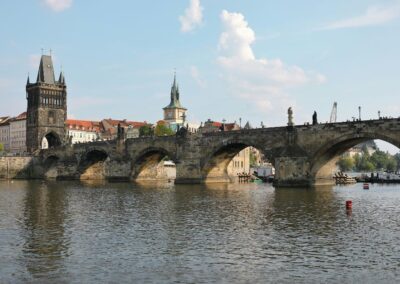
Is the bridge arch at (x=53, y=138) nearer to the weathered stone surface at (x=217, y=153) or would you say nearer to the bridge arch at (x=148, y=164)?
the weathered stone surface at (x=217, y=153)

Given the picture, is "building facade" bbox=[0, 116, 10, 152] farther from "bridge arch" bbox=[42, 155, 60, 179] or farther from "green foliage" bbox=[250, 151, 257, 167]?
"green foliage" bbox=[250, 151, 257, 167]

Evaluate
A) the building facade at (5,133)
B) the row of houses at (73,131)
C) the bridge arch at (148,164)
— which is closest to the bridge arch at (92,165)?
the bridge arch at (148,164)

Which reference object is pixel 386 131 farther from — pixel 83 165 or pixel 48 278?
pixel 83 165

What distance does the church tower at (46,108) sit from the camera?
14075 centimetres

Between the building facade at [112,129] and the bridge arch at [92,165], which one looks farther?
the building facade at [112,129]

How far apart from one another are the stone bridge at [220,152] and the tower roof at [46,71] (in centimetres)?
2743

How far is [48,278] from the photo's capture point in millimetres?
17141

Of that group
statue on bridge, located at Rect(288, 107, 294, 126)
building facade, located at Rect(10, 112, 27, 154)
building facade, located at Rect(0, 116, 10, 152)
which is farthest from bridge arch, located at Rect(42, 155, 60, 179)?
statue on bridge, located at Rect(288, 107, 294, 126)

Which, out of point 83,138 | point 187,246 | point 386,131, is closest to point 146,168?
point 386,131

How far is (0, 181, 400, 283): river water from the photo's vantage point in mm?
17734

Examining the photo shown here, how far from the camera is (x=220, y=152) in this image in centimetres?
7894

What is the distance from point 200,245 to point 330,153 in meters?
43.6

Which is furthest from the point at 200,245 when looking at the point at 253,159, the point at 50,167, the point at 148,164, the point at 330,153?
the point at 253,159

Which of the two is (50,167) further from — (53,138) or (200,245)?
(200,245)
